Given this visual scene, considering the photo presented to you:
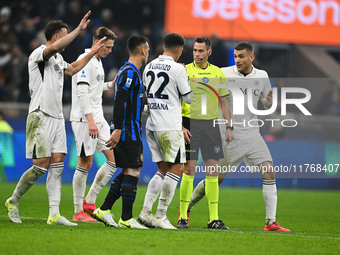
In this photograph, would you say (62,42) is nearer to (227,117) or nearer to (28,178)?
(28,178)

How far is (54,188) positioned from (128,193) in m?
0.98

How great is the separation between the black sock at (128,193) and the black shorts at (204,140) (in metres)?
1.28

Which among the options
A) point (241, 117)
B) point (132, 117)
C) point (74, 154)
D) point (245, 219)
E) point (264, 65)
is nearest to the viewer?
point (132, 117)

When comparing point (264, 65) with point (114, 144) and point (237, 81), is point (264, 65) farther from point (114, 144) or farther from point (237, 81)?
point (114, 144)

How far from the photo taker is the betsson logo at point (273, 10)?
878 inches

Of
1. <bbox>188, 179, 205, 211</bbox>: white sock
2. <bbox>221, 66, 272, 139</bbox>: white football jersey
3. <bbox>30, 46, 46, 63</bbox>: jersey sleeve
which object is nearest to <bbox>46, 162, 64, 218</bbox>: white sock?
<bbox>30, 46, 46, 63</bbox>: jersey sleeve

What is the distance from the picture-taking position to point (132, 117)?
725 cm

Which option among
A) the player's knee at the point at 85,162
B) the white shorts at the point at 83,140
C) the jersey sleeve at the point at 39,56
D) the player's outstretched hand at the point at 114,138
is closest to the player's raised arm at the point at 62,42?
the jersey sleeve at the point at 39,56

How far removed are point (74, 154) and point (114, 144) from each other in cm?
872

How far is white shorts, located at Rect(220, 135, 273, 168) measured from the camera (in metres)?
8.51

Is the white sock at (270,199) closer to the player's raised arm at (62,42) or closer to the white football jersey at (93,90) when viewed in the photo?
the white football jersey at (93,90)

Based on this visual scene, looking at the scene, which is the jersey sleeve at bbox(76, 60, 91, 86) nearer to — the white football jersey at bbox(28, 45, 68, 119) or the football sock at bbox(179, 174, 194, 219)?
the white football jersey at bbox(28, 45, 68, 119)

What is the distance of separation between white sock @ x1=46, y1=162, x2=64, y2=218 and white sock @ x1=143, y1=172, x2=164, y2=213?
1.03m

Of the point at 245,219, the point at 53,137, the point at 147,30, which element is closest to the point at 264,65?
the point at 147,30
